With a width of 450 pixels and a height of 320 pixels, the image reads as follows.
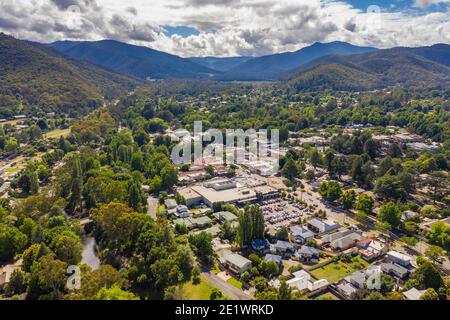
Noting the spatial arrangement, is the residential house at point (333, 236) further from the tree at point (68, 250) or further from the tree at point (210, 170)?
the tree at point (210, 170)

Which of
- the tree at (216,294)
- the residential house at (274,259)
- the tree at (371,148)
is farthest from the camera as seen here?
the tree at (371,148)

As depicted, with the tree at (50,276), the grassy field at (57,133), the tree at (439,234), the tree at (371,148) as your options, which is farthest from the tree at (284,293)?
the grassy field at (57,133)

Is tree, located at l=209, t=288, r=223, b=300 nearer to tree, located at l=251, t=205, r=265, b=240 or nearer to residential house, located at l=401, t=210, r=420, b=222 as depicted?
tree, located at l=251, t=205, r=265, b=240

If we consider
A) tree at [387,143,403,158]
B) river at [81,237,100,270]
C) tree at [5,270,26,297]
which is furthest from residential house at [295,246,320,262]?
tree at [387,143,403,158]

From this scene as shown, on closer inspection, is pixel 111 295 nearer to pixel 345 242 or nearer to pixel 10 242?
pixel 10 242

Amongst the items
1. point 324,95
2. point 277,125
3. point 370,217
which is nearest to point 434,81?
point 324,95

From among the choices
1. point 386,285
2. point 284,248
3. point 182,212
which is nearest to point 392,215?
point 386,285

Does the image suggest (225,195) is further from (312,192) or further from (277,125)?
(277,125)
